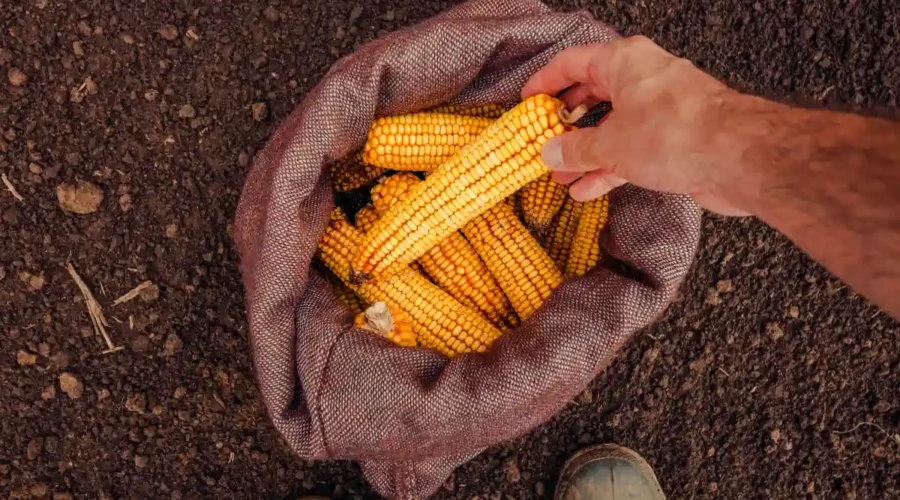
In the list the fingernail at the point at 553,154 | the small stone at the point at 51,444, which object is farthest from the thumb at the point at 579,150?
the small stone at the point at 51,444

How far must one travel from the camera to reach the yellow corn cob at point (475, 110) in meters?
1.62

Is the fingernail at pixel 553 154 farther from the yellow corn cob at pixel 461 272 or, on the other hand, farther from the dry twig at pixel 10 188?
the dry twig at pixel 10 188

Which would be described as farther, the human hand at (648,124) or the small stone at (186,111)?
the small stone at (186,111)

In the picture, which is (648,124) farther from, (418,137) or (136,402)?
(136,402)

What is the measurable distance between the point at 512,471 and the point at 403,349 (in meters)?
0.73

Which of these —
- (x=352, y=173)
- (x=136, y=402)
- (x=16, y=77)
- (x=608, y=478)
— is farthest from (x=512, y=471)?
(x=16, y=77)

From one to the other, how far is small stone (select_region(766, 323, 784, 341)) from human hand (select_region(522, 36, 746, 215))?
2.88 feet

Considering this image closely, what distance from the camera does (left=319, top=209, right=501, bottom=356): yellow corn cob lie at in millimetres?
1570

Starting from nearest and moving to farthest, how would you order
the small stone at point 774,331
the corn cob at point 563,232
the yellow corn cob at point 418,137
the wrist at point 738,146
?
the wrist at point 738,146 < the yellow corn cob at point 418,137 < the corn cob at point 563,232 < the small stone at point 774,331

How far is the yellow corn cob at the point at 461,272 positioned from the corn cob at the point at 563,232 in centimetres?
20

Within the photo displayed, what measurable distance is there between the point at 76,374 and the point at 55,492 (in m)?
0.33

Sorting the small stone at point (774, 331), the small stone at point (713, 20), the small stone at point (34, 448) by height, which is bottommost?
the small stone at point (34, 448)

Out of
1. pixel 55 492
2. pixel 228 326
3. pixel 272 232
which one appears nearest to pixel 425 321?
pixel 272 232

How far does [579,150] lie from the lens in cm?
124
